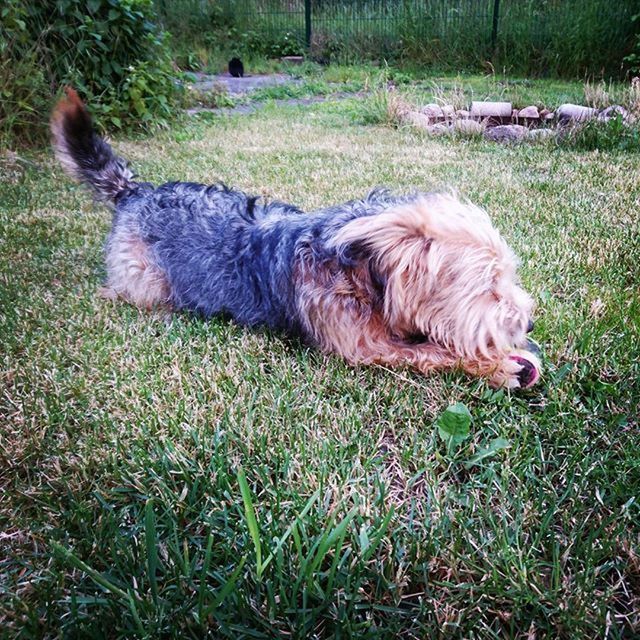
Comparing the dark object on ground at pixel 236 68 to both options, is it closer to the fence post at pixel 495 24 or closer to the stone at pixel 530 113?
the fence post at pixel 495 24

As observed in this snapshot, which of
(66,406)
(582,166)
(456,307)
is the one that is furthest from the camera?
(582,166)

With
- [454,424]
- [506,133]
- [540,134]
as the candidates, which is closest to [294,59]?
[506,133]

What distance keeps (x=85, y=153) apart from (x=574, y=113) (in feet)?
21.5

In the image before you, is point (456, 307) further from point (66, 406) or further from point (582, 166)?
point (582, 166)

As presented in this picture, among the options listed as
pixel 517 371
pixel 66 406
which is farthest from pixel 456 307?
pixel 66 406

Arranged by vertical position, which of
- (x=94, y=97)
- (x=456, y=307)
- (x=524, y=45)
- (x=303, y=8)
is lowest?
(x=456, y=307)

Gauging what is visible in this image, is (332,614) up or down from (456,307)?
down

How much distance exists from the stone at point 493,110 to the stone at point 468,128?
0.55m

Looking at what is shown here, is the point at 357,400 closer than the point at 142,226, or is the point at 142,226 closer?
the point at 357,400

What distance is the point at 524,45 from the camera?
476 inches

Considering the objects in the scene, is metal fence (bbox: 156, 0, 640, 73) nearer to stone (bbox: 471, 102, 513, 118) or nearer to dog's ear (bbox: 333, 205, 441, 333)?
stone (bbox: 471, 102, 513, 118)

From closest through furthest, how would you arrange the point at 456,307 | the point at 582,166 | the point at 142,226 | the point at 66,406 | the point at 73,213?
the point at 66,406 → the point at 456,307 → the point at 142,226 → the point at 73,213 → the point at 582,166

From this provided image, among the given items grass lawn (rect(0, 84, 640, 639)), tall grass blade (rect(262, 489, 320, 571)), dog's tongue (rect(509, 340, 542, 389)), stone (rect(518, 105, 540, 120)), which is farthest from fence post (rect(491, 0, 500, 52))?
tall grass blade (rect(262, 489, 320, 571))

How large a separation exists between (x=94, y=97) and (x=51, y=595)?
23.4 ft
